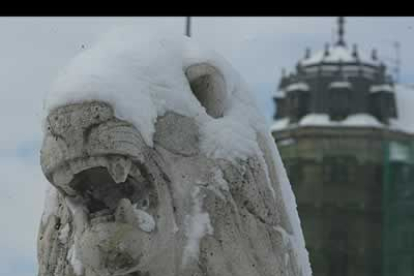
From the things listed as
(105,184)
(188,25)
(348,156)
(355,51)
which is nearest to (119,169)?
(105,184)

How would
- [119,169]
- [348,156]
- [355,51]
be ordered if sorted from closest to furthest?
[119,169] < [348,156] < [355,51]

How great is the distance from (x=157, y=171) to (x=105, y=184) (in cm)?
11

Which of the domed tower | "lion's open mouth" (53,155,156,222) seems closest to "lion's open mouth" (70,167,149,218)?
"lion's open mouth" (53,155,156,222)

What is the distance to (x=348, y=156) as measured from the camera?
40.7 metres

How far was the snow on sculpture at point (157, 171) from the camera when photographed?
9.26 ft

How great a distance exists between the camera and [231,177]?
3.01 meters

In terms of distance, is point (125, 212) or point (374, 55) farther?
point (374, 55)

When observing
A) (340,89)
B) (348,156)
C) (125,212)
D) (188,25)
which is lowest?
(125,212)

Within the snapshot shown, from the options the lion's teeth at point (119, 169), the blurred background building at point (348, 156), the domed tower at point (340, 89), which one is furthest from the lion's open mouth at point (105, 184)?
the domed tower at point (340, 89)

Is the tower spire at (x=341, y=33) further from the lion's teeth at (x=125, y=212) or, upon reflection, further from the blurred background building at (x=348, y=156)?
the lion's teeth at (x=125, y=212)

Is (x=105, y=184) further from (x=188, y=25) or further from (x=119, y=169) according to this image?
(x=188, y=25)

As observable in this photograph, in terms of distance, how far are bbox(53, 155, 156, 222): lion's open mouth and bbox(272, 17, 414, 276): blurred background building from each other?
104 feet

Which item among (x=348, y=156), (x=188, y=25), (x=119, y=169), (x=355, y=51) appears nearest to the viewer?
(x=119, y=169)

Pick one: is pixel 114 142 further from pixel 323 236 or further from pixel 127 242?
pixel 323 236
